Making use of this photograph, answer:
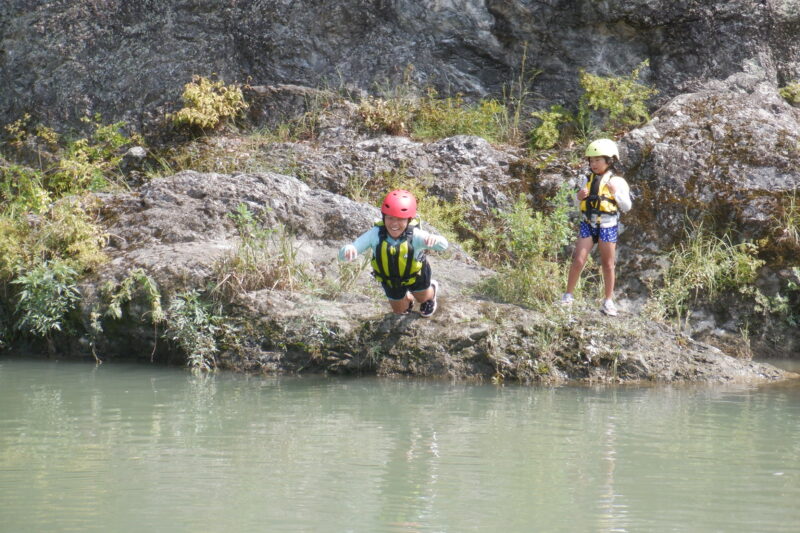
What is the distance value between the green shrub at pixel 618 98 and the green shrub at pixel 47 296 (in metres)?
7.21

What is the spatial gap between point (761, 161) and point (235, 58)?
7.79 metres

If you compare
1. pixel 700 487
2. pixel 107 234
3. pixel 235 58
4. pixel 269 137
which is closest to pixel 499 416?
pixel 700 487

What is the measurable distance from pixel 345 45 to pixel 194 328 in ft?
22.4

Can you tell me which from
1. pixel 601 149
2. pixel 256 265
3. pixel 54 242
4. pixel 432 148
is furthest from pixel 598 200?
pixel 54 242

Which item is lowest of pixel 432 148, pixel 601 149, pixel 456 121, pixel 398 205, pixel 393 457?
pixel 393 457

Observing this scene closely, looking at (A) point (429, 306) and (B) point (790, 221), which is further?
(B) point (790, 221)

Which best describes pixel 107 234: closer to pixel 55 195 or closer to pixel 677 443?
pixel 55 195

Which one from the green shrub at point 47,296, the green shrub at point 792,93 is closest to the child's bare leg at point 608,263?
the green shrub at point 47,296

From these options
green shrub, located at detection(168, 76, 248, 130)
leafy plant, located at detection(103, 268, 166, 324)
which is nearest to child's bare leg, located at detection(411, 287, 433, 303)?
leafy plant, located at detection(103, 268, 166, 324)

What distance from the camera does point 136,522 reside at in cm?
395

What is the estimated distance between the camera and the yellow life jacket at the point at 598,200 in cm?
834

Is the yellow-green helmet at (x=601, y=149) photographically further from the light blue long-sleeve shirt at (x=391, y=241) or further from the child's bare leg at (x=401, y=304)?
the child's bare leg at (x=401, y=304)

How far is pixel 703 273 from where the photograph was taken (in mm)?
9859

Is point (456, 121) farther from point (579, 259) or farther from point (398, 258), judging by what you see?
point (398, 258)
